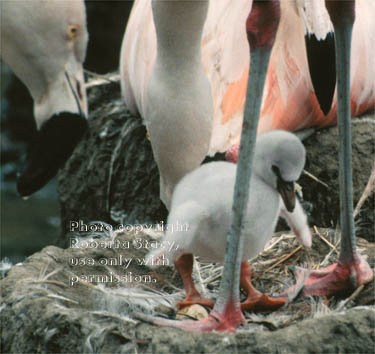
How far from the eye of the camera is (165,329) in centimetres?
220

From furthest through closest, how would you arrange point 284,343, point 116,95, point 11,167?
point 11,167, point 116,95, point 284,343

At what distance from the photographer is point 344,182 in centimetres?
251

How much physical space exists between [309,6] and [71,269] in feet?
3.87

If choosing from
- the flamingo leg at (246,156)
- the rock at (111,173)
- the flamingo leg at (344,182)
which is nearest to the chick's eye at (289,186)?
the flamingo leg at (344,182)

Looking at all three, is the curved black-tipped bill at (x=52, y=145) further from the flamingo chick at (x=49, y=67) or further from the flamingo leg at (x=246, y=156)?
the flamingo leg at (x=246, y=156)

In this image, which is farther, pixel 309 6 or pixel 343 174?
pixel 309 6

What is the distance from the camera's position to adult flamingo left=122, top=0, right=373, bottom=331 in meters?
2.17

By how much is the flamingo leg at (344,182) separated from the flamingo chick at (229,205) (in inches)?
6.0

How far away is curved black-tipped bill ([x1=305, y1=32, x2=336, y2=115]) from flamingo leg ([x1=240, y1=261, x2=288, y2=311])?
0.69 metres

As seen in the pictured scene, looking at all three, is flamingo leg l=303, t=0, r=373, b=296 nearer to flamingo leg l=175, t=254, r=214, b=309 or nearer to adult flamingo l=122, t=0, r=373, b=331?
adult flamingo l=122, t=0, r=373, b=331

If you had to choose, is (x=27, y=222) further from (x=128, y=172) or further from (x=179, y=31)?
(x=179, y=31)

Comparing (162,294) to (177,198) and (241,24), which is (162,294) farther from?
(241,24)

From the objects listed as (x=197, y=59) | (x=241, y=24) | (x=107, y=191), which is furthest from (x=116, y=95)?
(x=197, y=59)

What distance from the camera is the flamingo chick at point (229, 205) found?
2.38 meters
